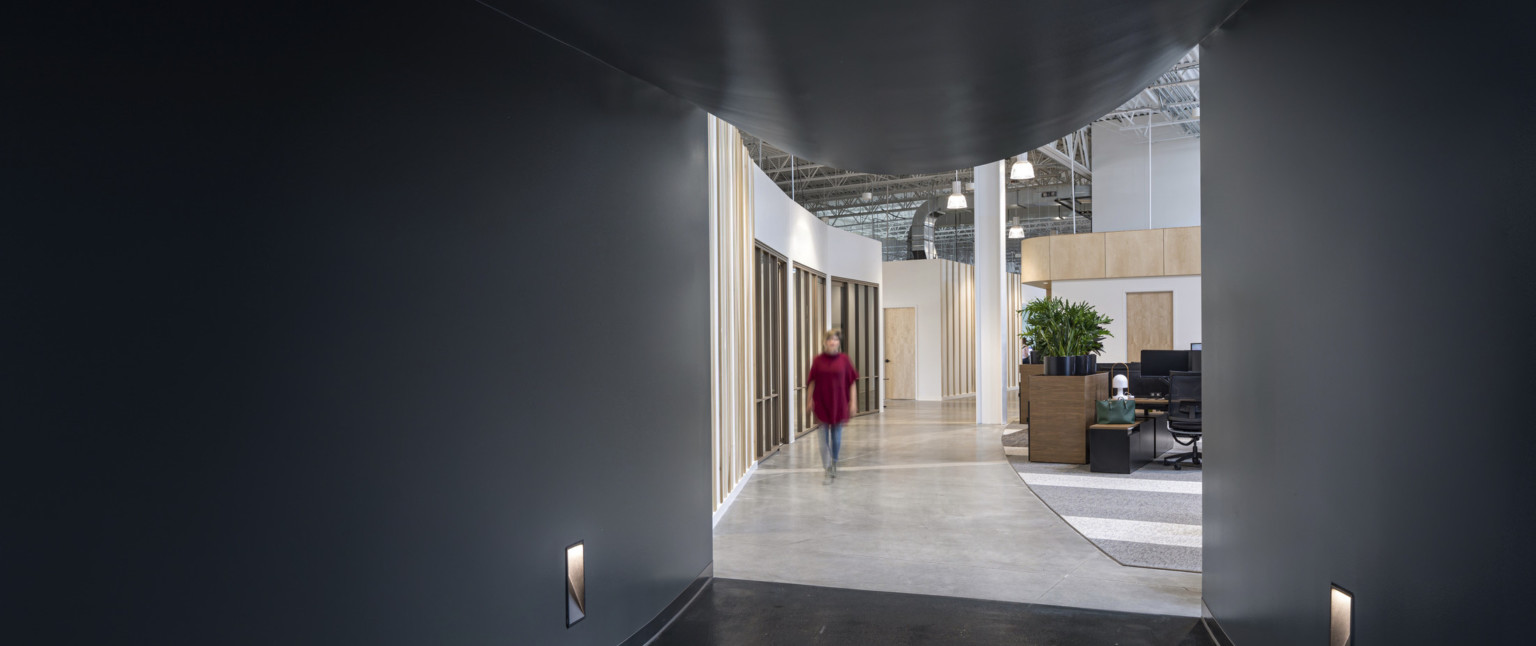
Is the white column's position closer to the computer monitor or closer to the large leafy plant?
the computer monitor

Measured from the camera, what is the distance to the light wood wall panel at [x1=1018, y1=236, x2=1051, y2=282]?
649 inches

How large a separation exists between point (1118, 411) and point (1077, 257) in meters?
7.79

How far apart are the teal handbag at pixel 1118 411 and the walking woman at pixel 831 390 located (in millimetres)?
2818

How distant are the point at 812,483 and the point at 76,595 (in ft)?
22.0

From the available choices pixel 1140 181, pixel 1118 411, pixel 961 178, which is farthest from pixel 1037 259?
pixel 1118 411

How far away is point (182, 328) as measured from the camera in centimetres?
178

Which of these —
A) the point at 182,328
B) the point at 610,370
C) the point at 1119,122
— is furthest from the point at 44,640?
the point at 1119,122

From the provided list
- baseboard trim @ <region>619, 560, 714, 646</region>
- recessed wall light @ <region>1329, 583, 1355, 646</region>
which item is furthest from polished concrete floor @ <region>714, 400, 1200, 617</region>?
recessed wall light @ <region>1329, 583, 1355, 646</region>

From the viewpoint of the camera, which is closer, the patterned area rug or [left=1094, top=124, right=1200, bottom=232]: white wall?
the patterned area rug

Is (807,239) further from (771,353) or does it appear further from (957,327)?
(957,327)

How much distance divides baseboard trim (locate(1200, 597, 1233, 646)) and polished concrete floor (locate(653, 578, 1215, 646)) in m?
0.03

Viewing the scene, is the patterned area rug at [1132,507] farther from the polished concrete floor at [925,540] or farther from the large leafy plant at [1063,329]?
the large leafy plant at [1063,329]

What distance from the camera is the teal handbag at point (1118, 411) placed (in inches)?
353

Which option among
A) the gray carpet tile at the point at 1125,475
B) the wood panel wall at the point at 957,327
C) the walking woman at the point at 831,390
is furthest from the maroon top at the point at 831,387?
the wood panel wall at the point at 957,327
